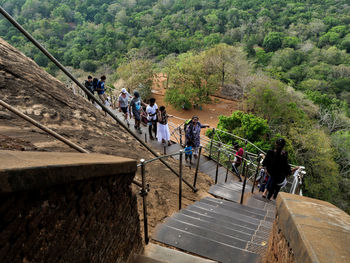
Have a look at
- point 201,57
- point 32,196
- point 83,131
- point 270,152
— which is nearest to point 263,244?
point 270,152

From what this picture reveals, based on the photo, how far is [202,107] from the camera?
906 inches

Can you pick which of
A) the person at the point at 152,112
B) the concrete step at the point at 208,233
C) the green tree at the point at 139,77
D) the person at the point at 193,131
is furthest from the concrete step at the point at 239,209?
the green tree at the point at 139,77

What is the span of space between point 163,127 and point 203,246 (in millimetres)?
4394

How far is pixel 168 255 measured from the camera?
2.72 metres

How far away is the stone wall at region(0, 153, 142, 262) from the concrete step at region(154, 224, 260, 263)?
2.17ft

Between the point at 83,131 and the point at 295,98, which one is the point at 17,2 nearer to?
the point at 295,98

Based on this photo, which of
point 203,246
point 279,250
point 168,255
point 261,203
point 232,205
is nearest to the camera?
point 279,250

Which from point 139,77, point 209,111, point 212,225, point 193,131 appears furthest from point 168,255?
point 139,77

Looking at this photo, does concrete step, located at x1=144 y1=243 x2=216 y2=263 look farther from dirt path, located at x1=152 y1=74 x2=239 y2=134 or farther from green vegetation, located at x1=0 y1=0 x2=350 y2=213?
dirt path, located at x1=152 y1=74 x2=239 y2=134

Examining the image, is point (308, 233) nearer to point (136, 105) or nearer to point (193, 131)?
point (193, 131)

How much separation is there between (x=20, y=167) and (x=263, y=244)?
303 centimetres

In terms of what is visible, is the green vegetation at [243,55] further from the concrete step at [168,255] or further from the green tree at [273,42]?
the concrete step at [168,255]

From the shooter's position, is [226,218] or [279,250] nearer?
[279,250]

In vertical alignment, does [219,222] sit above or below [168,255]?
below
